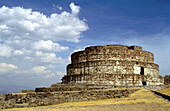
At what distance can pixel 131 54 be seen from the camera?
3534 centimetres

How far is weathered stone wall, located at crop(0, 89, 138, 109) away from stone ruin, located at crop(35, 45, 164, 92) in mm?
10157

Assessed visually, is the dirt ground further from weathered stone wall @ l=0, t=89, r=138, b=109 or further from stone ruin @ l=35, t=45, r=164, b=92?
stone ruin @ l=35, t=45, r=164, b=92

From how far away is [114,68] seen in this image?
1323 inches

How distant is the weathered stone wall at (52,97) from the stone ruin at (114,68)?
1016cm

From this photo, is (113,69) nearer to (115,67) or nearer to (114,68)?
(114,68)

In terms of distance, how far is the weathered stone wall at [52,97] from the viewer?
1998 cm

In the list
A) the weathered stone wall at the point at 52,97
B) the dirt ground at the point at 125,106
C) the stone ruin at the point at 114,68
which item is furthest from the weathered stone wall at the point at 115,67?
the dirt ground at the point at 125,106

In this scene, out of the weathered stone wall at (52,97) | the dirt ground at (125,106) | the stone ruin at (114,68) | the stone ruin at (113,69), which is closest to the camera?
the dirt ground at (125,106)

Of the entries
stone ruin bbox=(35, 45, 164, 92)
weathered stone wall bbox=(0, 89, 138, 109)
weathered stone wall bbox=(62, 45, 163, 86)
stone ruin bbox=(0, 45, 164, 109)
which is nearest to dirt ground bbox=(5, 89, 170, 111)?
weathered stone wall bbox=(0, 89, 138, 109)

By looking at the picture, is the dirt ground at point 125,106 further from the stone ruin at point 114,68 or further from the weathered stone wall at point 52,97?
the stone ruin at point 114,68

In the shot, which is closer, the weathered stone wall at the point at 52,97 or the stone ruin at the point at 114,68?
the weathered stone wall at the point at 52,97

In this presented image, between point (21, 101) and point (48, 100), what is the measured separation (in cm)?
308

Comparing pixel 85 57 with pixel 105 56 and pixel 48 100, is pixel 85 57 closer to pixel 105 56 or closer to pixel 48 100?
pixel 105 56

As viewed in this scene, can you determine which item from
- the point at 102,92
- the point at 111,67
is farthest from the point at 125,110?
the point at 111,67
